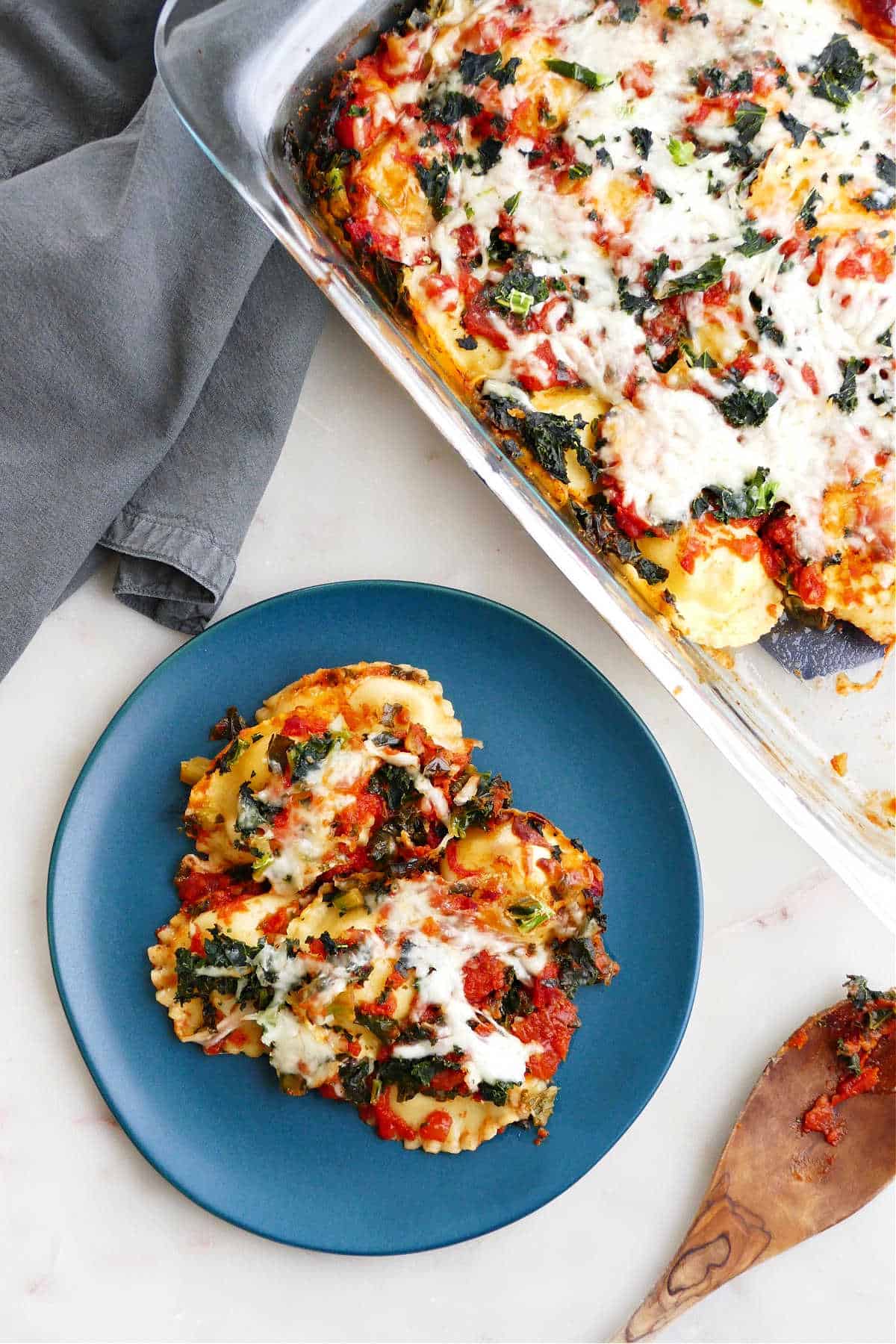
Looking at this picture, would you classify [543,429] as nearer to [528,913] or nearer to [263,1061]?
[528,913]

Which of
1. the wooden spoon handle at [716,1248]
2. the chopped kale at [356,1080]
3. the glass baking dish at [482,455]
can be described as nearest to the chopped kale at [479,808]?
the glass baking dish at [482,455]

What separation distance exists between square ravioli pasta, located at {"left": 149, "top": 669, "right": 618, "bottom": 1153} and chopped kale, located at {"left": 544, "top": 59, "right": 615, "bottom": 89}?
1.41 metres

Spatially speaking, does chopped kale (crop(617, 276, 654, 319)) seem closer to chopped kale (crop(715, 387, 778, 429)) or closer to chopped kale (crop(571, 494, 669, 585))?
chopped kale (crop(715, 387, 778, 429))

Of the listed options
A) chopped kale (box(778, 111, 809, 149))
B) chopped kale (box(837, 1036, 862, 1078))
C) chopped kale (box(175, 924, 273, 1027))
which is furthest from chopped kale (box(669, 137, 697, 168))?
chopped kale (box(837, 1036, 862, 1078))

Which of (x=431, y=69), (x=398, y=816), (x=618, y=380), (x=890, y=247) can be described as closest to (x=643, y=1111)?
(x=398, y=816)

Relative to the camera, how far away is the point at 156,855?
2.59 meters

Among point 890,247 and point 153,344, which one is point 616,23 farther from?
point 153,344

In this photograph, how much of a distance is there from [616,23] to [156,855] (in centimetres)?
220

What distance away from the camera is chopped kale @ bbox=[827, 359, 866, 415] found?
2.46 metres

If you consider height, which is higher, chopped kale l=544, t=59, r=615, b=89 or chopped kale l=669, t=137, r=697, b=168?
chopped kale l=544, t=59, r=615, b=89

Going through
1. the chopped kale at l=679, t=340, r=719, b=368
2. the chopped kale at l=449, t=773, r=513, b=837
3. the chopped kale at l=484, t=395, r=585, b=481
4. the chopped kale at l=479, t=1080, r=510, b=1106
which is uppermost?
the chopped kale at l=484, t=395, r=585, b=481

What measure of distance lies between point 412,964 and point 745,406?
147cm

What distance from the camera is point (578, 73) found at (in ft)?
7.75

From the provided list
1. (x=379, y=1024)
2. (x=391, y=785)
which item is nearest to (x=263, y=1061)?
(x=379, y=1024)
